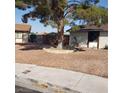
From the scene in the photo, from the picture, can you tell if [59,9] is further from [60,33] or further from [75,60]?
[75,60]

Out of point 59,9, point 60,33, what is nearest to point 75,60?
point 60,33

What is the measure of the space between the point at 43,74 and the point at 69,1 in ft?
8.31

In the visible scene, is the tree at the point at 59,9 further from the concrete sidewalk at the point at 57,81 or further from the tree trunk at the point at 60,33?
the concrete sidewalk at the point at 57,81

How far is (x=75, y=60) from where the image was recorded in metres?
5.08

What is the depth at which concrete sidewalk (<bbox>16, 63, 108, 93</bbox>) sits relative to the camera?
305 cm

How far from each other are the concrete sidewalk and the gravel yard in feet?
0.90

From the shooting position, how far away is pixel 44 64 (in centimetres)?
479

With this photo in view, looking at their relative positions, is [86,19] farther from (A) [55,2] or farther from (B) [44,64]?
(B) [44,64]

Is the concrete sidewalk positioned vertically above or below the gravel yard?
below

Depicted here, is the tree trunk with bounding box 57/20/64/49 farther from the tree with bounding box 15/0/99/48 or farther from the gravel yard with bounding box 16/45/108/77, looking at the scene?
the gravel yard with bounding box 16/45/108/77

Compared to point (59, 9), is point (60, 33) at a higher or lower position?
lower

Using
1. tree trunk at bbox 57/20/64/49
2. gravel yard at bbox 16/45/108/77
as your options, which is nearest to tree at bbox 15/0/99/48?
tree trunk at bbox 57/20/64/49

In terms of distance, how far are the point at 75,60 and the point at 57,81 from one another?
1607 mm
